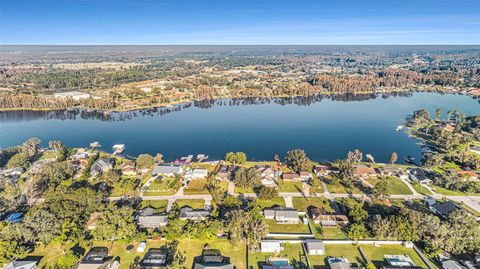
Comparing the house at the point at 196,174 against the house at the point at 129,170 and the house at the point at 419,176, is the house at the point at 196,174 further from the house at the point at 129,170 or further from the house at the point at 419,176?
the house at the point at 419,176

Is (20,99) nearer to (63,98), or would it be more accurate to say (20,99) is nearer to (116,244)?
(63,98)

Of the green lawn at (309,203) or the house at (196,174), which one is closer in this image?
the green lawn at (309,203)

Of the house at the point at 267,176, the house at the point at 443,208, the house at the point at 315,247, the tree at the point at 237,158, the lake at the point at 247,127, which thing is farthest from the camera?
the lake at the point at 247,127

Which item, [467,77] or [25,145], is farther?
[467,77]

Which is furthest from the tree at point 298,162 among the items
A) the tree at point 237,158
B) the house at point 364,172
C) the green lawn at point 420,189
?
the green lawn at point 420,189

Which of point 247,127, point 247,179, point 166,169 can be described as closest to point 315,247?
point 247,179

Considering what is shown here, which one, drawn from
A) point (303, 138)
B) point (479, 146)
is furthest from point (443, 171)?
point (303, 138)

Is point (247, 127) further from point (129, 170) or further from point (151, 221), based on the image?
point (151, 221)
